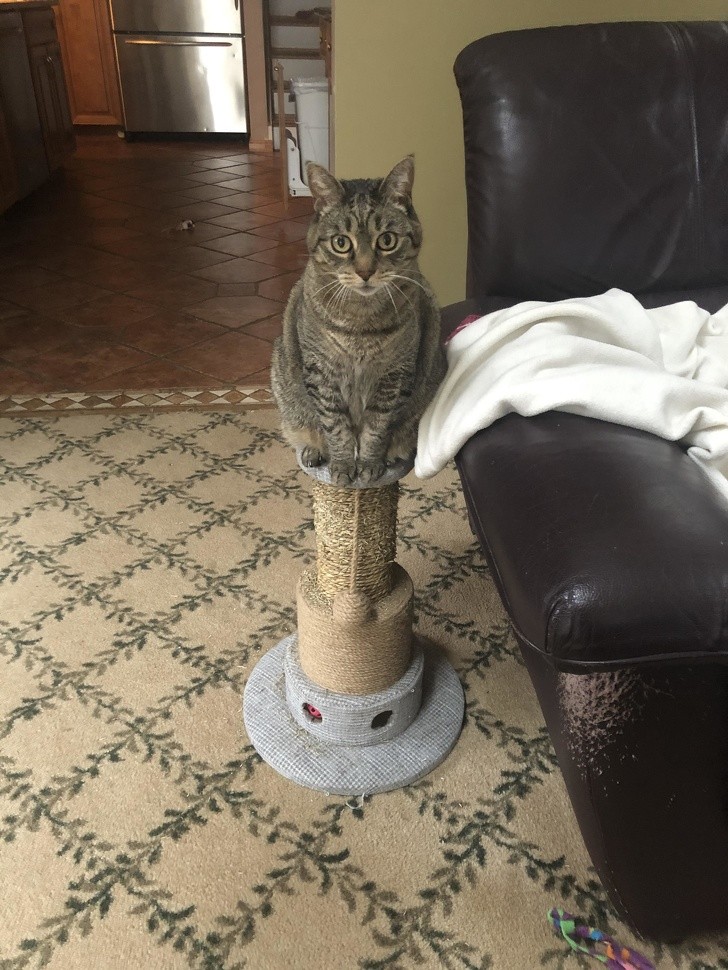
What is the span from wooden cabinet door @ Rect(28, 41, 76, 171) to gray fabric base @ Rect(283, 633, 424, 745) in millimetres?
3716

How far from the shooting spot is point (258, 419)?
2.17 meters

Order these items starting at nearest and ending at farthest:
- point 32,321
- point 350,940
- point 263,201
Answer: point 350,940 < point 32,321 < point 263,201

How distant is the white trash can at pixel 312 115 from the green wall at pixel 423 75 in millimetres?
1216

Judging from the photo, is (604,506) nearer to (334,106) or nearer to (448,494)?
(448,494)

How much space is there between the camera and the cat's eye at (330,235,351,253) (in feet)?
3.41

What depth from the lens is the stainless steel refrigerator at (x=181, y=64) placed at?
4828mm

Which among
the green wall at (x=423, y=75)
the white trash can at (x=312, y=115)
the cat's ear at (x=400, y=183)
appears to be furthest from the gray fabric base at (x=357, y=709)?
the white trash can at (x=312, y=115)

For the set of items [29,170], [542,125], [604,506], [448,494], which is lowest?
[448,494]

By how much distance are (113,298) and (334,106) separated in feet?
3.99

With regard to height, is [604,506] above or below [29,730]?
above

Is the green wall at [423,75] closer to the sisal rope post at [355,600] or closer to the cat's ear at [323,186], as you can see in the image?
the cat's ear at [323,186]

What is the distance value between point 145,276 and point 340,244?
2.29 meters

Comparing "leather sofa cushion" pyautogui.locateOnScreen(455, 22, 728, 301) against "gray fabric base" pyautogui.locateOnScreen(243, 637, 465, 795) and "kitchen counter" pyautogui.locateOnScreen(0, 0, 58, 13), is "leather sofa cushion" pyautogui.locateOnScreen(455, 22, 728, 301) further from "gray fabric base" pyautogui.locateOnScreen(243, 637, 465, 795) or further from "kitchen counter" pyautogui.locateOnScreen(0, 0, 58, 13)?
"kitchen counter" pyautogui.locateOnScreen(0, 0, 58, 13)

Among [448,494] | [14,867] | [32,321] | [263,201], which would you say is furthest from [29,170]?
[14,867]
